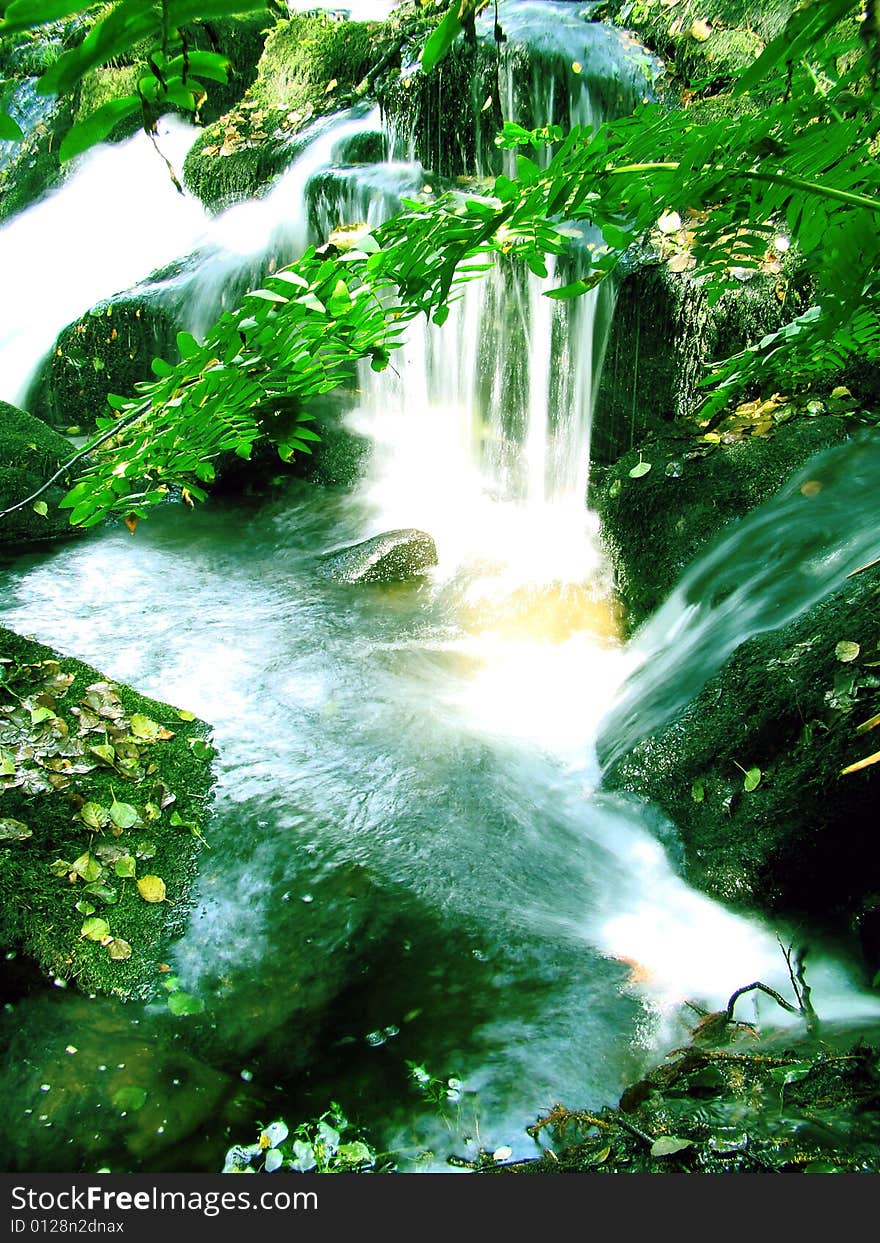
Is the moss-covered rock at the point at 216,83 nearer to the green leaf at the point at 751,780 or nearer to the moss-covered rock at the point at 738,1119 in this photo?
the green leaf at the point at 751,780

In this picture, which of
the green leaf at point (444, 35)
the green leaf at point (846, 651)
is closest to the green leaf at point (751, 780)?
the green leaf at point (846, 651)

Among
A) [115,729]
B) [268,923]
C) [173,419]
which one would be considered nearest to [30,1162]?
[268,923]

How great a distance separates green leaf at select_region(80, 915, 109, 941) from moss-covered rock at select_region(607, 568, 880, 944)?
2.14 m

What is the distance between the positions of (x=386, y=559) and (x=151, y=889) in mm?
3497

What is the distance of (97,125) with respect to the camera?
90 cm

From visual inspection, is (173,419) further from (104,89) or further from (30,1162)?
(104,89)

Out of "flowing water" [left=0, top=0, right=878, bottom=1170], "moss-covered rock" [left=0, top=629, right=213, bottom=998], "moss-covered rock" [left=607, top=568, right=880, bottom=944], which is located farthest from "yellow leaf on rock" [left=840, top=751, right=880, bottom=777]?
"moss-covered rock" [left=0, top=629, right=213, bottom=998]

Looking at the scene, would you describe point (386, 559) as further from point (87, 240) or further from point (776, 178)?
point (87, 240)

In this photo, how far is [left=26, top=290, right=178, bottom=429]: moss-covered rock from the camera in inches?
332

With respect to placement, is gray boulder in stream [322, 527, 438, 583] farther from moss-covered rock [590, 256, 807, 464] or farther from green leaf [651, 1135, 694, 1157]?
green leaf [651, 1135, 694, 1157]

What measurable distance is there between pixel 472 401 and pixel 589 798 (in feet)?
15.0

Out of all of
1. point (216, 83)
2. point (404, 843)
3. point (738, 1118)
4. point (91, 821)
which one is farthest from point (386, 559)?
point (216, 83)

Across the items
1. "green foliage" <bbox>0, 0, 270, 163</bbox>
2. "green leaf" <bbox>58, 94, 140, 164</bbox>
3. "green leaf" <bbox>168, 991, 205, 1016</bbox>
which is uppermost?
"green foliage" <bbox>0, 0, 270, 163</bbox>

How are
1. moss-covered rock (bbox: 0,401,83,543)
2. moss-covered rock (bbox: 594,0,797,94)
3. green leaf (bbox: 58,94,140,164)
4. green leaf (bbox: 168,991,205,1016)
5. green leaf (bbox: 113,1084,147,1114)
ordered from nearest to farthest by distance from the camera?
green leaf (bbox: 58,94,140,164) < green leaf (bbox: 113,1084,147,1114) < green leaf (bbox: 168,991,205,1016) < moss-covered rock (bbox: 0,401,83,543) < moss-covered rock (bbox: 594,0,797,94)
